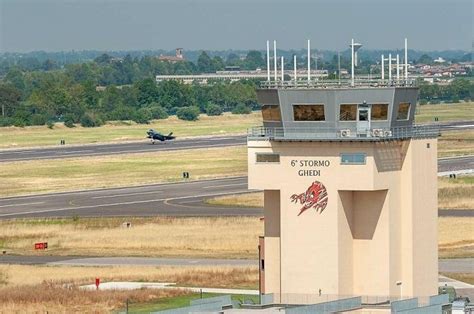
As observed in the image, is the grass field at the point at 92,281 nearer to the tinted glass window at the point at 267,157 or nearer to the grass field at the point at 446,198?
the tinted glass window at the point at 267,157

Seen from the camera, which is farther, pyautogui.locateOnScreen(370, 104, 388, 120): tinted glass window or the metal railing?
pyautogui.locateOnScreen(370, 104, 388, 120): tinted glass window

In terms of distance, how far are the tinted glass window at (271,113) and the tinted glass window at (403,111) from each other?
4.51m

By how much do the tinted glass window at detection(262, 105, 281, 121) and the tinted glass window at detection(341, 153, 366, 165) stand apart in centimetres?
337

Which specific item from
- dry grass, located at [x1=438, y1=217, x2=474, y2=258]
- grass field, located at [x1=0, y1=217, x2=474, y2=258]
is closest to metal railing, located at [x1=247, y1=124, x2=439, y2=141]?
dry grass, located at [x1=438, y1=217, x2=474, y2=258]

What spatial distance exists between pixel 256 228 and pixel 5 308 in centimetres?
4301

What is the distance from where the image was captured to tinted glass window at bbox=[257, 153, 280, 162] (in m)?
59.4

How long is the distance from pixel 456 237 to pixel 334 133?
5644 cm

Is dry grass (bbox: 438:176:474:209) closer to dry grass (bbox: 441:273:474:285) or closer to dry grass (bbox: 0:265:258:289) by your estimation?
dry grass (bbox: 441:273:474:285)

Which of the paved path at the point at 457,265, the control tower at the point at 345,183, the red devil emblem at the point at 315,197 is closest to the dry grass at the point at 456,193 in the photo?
the paved path at the point at 457,265

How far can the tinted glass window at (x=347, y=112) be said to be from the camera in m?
58.4

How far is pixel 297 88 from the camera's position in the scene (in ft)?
193

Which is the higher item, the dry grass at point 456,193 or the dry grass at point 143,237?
the dry grass at point 456,193

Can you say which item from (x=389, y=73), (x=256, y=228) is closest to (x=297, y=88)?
(x=389, y=73)

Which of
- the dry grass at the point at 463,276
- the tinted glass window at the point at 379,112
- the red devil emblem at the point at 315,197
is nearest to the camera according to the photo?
the red devil emblem at the point at 315,197
